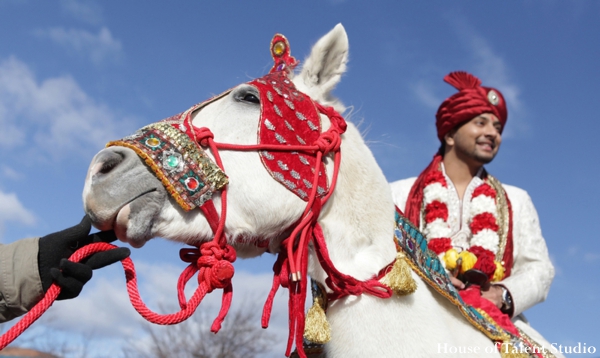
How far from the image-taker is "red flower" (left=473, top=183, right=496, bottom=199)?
175 inches

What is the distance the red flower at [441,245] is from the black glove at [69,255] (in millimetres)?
2572

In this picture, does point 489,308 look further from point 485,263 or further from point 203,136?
point 203,136

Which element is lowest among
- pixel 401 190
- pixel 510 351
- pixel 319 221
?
pixel 510 351

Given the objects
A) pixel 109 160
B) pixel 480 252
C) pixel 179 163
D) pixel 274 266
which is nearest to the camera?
pixel 109 160

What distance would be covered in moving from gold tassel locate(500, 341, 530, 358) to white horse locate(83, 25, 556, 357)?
0.19 ft

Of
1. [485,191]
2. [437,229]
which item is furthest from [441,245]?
[485,191]

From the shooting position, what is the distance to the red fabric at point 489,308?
3244mm

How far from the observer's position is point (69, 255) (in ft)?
7.48

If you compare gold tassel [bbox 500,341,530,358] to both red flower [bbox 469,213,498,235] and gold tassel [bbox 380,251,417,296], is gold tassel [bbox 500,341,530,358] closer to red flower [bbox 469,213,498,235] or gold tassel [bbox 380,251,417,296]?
gold tassel [bbox 380,251,417,296]

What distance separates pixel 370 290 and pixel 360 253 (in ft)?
0.68

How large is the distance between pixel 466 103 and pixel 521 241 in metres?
1.28

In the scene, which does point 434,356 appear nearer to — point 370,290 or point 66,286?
point 370,290

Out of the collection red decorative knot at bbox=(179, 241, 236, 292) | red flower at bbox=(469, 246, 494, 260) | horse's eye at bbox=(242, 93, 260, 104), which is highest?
red flower at bbox=(469, 246, 494, 260)

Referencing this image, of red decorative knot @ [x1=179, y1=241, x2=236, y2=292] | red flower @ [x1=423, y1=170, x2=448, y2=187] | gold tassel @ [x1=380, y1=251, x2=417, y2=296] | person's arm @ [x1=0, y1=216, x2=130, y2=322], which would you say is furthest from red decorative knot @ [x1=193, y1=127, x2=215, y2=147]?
red flower @ [x1=423, y1=170, x2=448, y2=187]
